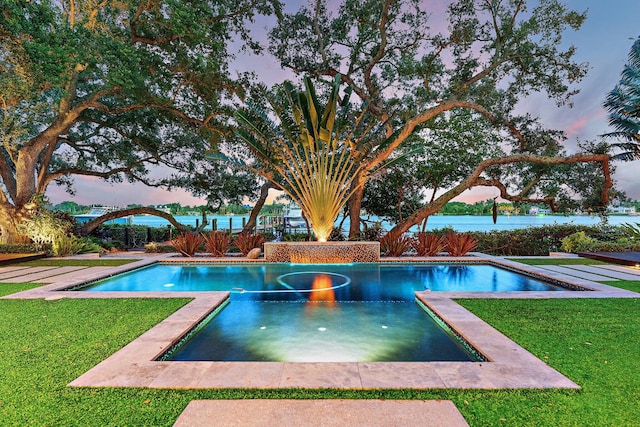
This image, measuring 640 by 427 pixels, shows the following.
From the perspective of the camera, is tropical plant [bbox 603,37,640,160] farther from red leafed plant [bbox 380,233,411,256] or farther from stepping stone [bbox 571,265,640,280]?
red leafed plant [bbox 380,233,411,256]

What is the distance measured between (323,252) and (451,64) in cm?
995

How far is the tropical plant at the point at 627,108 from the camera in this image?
544 inches

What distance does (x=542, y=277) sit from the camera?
7.57m

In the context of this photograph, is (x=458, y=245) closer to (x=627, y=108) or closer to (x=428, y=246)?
(x=428, y=246)

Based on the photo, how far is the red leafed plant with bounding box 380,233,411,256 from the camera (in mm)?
11203

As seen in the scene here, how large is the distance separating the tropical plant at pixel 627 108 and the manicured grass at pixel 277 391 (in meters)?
13.5

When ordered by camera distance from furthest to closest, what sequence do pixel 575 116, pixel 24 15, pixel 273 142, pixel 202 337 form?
pixel 575 116 < pixel 273 142 < pixel 24 15 < pixel 202 337

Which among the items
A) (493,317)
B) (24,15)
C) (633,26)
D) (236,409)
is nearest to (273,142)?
(24,15)

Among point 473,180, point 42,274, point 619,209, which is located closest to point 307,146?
point 473,180

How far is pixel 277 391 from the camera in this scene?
102 inches

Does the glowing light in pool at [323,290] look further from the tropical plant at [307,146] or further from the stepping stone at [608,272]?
the stepping stone at [608,272]

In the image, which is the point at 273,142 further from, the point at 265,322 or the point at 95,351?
the point at 95,351

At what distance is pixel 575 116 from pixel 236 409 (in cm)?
1839

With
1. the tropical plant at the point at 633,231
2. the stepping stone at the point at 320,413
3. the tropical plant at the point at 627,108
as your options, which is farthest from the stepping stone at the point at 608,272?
the tropical plant at the point at 627,108
